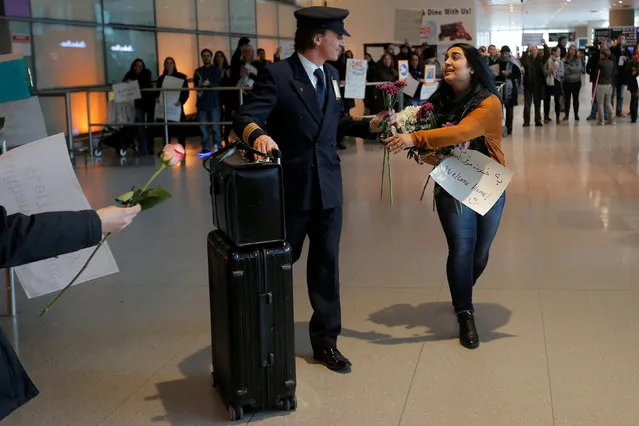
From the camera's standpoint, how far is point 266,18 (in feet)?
70.2

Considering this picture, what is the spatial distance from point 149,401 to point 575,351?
1941mm

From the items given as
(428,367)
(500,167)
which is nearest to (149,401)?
(428,367)

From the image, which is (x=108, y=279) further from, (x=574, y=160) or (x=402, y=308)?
(x=574, y=160)

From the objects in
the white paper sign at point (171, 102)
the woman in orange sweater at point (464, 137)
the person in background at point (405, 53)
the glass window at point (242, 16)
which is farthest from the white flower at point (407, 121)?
the glass window at point (242, 16)

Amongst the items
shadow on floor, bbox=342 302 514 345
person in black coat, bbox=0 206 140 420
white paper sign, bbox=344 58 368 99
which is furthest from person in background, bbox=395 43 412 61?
person in black coat, bbox=0 206 140 420

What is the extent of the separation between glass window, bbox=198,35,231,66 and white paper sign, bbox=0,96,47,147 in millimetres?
11914

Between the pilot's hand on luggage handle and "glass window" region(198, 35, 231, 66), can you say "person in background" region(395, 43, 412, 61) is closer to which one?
"glass window" region(198, 35, 231, 66)

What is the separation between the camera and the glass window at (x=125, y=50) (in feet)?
48.0

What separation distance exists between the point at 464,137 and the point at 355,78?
1027 centimetres

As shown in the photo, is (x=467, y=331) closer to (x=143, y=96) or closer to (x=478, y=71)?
(x=478, y=71)

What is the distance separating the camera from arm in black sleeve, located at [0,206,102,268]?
205 cm

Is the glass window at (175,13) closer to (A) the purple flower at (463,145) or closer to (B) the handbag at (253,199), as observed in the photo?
(A) the purple flower at (463,145)

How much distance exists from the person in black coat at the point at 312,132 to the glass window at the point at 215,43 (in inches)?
586

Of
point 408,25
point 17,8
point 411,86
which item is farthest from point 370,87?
point 17,8
